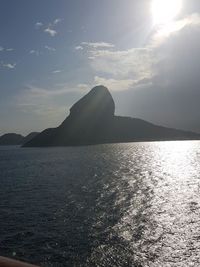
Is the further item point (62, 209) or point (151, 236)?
point (62, 209)

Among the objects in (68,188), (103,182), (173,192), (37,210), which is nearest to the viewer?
(37,210)

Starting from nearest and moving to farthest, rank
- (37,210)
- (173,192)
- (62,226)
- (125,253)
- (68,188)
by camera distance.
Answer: (125,253), (62,226), (37,210), (173,192), (68,188)

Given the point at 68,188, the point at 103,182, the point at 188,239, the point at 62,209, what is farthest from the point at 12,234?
the point at 103,182

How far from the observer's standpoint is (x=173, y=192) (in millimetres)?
70062

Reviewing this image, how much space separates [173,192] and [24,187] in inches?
1341

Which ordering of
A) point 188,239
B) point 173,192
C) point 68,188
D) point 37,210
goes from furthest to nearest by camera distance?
point 68,188
point 173,192
point 37,210
point 188,239

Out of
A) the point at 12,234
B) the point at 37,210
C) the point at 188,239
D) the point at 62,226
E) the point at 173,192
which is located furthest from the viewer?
the point at 173,192

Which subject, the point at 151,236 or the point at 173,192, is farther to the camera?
the point at 173,192

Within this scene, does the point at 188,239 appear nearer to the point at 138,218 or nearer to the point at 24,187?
the point at 138,218

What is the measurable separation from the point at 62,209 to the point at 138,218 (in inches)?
518

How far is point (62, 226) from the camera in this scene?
43.4 meters

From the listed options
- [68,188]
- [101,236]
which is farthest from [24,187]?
[101,236]

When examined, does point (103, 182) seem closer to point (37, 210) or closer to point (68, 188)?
point (68, 188)

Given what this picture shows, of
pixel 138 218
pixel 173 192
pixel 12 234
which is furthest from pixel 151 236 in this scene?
pixel 173 192
